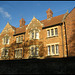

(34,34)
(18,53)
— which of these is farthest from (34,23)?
(18,53)

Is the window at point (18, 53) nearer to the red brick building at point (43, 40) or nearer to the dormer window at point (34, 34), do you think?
the red brick building at point (43, 40)

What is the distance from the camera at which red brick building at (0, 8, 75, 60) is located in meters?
18.2

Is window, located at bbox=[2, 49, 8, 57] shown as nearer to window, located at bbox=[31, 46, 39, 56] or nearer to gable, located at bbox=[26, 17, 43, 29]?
window, located at bbox=[31, 46, 39, 56]

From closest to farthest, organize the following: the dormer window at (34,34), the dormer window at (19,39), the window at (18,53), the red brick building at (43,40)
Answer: the red brick building at (43,40), the dormer window at (34,34), the window at (18,53), the dormer window at (19,39)

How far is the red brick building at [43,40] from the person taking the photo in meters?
18.2

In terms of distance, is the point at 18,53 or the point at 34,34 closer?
the point at 34,34

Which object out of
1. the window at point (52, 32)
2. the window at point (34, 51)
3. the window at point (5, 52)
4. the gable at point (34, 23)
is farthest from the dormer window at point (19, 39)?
the window at point (52, 32)

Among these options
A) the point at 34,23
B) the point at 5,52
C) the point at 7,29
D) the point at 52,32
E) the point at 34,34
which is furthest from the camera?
the point at 7,29

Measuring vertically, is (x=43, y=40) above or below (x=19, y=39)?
below

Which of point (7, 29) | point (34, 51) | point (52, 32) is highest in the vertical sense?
point (7, 29)

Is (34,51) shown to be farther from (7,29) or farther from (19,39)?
(7,29)

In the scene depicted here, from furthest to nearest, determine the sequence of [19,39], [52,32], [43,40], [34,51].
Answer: [19,39] → [34,51] → [43,40] → [52,32]

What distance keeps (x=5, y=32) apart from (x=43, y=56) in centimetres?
1345

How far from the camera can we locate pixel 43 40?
20.7 metres
